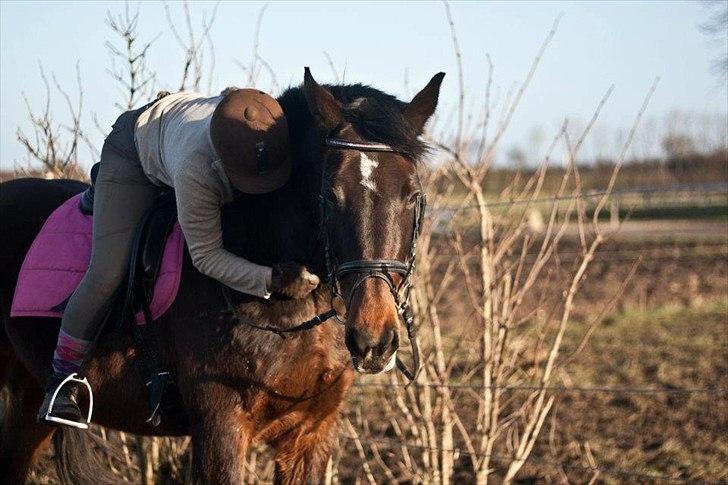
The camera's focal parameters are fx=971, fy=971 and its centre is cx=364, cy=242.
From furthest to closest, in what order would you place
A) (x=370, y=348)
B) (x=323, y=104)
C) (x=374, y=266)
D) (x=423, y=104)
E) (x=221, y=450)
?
(x=221, y=450) → (x=423, y=104) → (x=323, y=104) → (x=374, y=266) → (x=370, y=348)

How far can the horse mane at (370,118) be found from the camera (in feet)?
11.4

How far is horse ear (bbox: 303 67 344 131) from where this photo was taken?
349cm

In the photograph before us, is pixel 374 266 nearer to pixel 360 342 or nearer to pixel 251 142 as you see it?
pixel 360 342

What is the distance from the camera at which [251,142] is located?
11.8 ft

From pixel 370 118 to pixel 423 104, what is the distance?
0.76 ft

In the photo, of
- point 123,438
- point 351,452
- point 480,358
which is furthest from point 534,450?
point 123,438

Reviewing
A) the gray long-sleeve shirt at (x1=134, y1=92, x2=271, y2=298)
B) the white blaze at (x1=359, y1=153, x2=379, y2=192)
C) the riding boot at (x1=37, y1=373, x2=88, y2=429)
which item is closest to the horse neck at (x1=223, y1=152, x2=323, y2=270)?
the gray long-sleeve shirt at (x1=134, y1=92, x2=271, y2=298)

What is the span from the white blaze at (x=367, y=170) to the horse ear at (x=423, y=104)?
307 mm

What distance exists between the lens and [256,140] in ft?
11.8

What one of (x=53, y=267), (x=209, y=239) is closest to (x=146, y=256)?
(x=209, y=239)

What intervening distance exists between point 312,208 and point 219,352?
695mm

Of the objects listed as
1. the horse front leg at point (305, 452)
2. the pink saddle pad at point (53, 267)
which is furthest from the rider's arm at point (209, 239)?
the pink saddle pad at point (53, 267)

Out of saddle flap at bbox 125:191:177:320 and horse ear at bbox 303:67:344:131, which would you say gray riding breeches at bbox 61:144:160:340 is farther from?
horse ear at bbox 303:67:344:131

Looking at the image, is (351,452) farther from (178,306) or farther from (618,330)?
(618,330)
